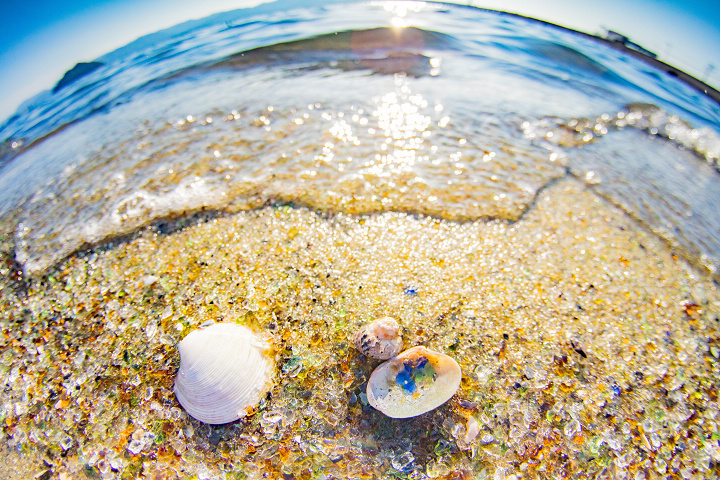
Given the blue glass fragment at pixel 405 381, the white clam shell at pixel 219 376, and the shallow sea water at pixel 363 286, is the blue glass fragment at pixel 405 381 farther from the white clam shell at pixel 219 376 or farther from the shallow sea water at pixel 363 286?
the white clam shell at pixel 219 376

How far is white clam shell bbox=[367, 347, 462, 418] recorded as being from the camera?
1.39 metres

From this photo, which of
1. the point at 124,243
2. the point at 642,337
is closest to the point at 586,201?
the point at 642,337

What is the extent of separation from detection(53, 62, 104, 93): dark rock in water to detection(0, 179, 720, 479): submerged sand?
12486 mm

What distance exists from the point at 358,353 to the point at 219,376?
0.67 metres

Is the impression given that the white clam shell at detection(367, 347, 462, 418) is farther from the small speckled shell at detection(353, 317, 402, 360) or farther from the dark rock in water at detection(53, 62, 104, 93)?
the dark rock in water at detection(53, 62, 104, 93)

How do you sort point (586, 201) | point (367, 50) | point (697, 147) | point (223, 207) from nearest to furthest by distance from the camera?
1. point (223, 207)
2. point (586, 201)
3. point (697, 147)
4. point (367, 50)

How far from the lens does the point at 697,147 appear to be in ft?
14.6

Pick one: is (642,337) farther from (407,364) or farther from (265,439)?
(265,439)

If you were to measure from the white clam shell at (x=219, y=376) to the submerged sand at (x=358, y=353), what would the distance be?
7cm

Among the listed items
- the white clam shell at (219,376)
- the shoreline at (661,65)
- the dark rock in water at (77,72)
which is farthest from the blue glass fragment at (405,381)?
the dark rock in water at (77,72)

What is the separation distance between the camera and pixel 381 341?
1.52 m

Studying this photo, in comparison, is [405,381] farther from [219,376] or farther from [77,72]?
[77,72]

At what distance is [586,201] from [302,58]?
6631 millimetres

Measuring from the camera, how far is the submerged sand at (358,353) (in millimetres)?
1377
